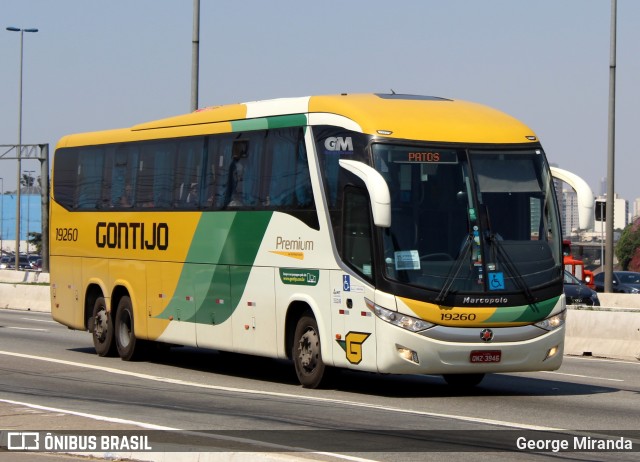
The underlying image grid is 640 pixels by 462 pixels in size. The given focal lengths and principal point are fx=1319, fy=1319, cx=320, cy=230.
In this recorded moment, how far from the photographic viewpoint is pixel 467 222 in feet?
50.1

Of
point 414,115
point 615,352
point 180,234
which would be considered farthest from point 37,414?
point 615,352

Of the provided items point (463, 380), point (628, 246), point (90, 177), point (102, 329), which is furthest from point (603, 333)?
point (628, 246)

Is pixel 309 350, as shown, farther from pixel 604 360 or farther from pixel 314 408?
pixel 604 360

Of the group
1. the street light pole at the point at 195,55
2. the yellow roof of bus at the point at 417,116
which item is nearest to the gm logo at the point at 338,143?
the yellow roof of bus at the point at 417,116

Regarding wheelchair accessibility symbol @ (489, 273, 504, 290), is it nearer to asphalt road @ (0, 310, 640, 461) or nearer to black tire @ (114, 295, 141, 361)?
asphalt road @ (0, 310, 640, 461)

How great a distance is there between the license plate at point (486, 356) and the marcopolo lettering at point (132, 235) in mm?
6477

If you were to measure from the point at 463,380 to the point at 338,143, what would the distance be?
370 centimetres

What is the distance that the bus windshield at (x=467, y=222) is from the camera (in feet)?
49.5

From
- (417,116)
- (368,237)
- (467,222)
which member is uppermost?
(417,116)

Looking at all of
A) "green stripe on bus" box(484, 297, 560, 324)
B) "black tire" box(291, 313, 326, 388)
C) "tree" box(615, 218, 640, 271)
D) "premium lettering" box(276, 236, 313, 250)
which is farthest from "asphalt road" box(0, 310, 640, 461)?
"tree" box(615, 218, 640, 271)

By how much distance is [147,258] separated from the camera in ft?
67.7

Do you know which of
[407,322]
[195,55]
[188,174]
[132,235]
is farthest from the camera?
[195,55]

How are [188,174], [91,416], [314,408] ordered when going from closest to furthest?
[91,416] → [314,408] → [188,174]

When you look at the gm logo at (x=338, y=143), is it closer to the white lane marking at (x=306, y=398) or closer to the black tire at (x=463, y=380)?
the white lane marking at (x=306, y=398)
